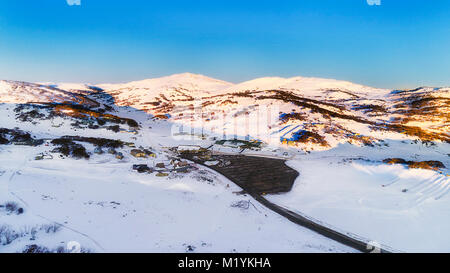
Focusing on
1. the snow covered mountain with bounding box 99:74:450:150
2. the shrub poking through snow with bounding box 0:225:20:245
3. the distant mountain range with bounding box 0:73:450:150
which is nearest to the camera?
the shrub poking through snow with bounding box 0:225:20:245

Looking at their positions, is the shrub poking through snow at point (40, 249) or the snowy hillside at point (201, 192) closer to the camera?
the shrub poking through snow at point (40, 249)

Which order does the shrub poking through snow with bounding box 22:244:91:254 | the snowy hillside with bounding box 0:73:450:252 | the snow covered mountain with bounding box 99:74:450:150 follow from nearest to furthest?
1. the shrub poking through snow with bounding box 22:244:91:254
2. the snowy hillside with bounding box 0:73:450:252
3. the snow covered mountain with bounding box 99:74:450:150

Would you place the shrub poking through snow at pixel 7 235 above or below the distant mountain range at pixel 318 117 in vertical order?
below

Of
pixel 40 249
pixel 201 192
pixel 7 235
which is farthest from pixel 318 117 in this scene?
pixel 7 235

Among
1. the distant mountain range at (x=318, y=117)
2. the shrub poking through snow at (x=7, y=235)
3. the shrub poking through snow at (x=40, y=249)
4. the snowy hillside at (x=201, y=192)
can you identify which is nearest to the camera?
the shrub poking through snow at (x=40, y=249)

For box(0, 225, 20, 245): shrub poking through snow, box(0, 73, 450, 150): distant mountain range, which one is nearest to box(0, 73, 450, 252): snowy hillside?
box(0, 225, 20, 245): shrub poking through snow

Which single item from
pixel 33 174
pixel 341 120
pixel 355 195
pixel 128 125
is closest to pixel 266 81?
pixel 341 120

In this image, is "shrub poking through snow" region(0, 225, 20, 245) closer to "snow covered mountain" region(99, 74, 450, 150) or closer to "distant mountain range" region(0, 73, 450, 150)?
"distant mountain range" region(0, 73, 450, 150)

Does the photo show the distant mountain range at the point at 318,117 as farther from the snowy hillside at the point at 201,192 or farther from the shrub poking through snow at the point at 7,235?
the shrub poking through snow at the point at 7,235

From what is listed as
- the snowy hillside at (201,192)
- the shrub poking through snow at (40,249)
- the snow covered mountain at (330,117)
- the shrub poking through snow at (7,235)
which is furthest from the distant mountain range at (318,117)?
the shrub poking through snow at (7,235)

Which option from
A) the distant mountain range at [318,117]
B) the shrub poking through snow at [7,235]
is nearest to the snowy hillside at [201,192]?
the shrub poking through snow at [7,235]

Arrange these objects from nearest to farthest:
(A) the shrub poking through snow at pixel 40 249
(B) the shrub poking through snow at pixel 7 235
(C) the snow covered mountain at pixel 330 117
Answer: (A) the shrub poking through snow at pixel 40 249 < (B) the shrub poking through snow at pixel 7 235 < (C) the snow covered mountain at pixel 330 117

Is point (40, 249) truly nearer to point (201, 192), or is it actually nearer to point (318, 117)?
point (201, 192)
